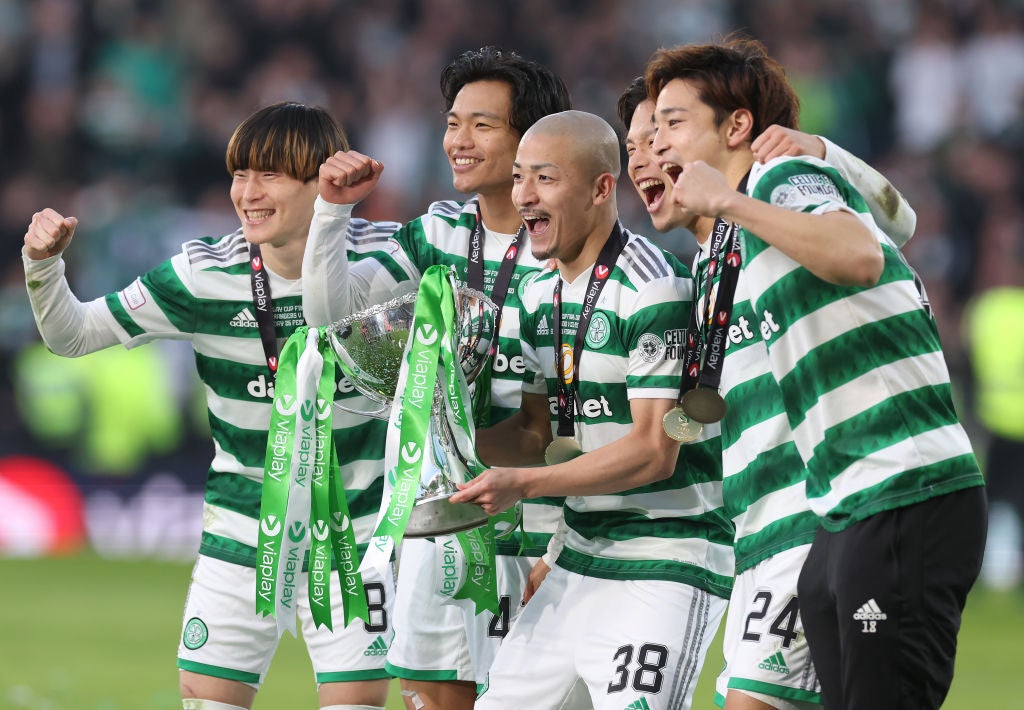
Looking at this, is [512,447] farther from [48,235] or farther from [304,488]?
[48,235]

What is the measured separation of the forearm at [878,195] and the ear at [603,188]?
724 mm

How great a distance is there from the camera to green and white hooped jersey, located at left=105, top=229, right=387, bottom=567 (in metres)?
5.43

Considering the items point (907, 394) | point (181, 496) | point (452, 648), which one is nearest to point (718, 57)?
point (907, 394)

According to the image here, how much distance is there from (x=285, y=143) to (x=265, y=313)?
0.57m

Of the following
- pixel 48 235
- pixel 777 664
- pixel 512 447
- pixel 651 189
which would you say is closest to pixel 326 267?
pixel 512 447

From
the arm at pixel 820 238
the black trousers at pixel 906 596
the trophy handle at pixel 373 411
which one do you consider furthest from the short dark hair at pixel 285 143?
the black trousers at pixel 906 596

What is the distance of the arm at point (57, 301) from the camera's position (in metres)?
5.18

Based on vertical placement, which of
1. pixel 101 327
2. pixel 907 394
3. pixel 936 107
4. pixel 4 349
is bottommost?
pixel 907 394

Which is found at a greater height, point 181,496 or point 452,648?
point 181,496

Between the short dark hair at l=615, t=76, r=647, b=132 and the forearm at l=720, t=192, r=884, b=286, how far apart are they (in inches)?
57.9

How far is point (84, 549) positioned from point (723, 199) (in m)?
10.2

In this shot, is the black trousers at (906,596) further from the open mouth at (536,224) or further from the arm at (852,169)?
the open mouth at (536,224)

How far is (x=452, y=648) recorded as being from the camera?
17.6ft

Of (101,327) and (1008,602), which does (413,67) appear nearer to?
(1008,602)
